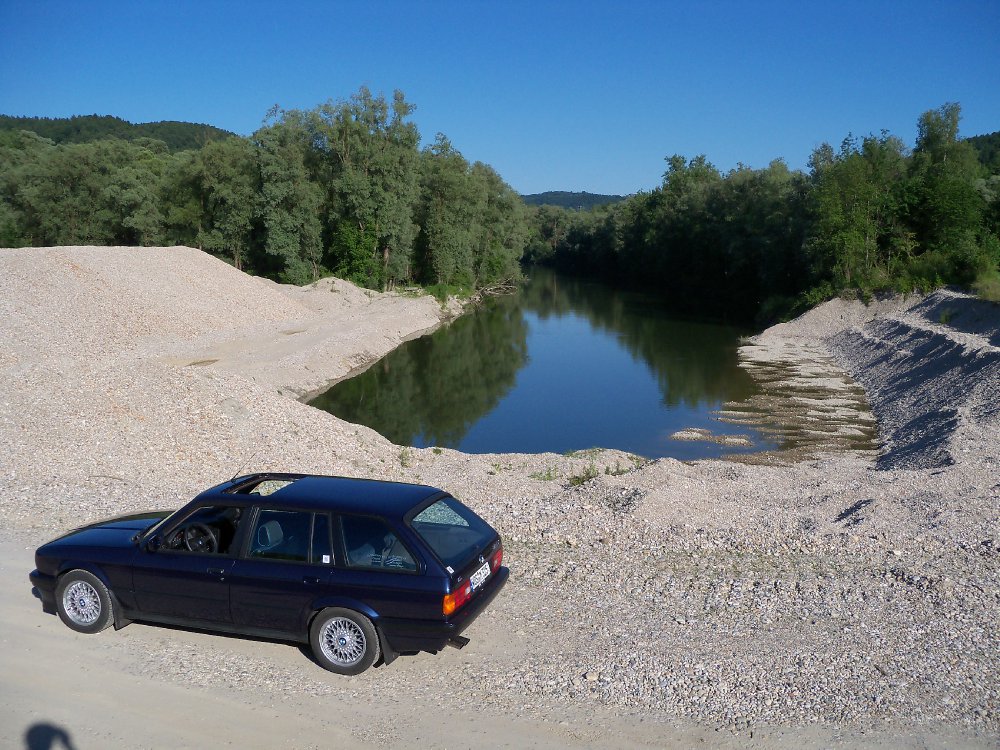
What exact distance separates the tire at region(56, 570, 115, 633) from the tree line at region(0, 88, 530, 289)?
163 ft

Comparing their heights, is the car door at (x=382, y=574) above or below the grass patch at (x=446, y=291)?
below

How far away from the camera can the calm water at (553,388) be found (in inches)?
930

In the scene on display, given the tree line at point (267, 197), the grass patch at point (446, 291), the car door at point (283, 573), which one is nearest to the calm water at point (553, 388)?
the grass patch at point (446, 291)

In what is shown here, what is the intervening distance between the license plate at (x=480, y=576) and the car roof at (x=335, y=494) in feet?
2.60

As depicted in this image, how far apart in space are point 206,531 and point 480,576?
2540 millimetres

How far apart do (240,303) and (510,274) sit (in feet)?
144

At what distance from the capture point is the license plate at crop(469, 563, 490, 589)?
6.33 m

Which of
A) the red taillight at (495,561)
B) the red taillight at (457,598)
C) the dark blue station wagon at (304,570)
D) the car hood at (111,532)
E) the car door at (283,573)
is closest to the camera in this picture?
the red taillight at (457,598)

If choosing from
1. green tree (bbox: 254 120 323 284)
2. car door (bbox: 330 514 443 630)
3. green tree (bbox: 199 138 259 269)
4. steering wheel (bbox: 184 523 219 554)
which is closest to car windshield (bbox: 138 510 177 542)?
steering wheel (bbox: 184 523 219 554)

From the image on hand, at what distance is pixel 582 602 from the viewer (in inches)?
300

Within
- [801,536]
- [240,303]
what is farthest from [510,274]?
[801,536]

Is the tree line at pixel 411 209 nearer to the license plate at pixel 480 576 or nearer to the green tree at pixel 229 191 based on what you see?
the green tree at pixel 229 191

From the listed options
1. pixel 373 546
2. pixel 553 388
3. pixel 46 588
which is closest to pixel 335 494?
pixel 373 546

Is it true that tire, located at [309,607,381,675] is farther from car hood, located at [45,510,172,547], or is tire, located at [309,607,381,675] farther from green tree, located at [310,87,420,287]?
green tree, located at [310,87,420,287]
